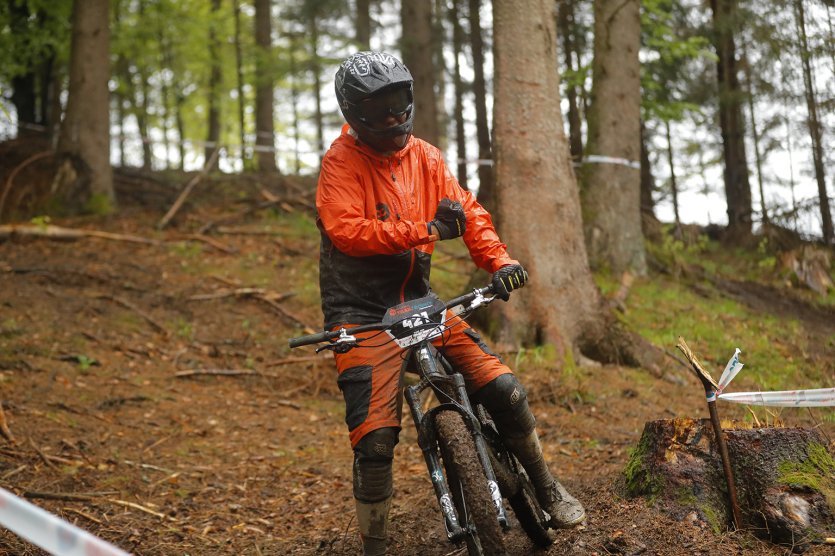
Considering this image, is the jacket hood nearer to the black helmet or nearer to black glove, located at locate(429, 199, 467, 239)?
the black helmet

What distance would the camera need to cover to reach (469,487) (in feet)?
12.2

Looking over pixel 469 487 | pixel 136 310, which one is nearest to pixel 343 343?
pixel 469 487

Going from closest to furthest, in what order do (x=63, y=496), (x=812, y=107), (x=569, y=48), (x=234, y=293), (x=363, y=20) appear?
(x=63, y=496) → (x=234, y=293) → (x=812, y=107) → (x=569, y=48) → (x=363, y=20)

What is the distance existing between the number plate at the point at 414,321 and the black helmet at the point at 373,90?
915 millimetres

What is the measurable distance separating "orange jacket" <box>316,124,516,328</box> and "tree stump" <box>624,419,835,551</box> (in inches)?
56.7

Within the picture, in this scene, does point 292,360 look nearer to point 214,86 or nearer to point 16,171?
point 16,171

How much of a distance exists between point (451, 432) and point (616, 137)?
398 inches

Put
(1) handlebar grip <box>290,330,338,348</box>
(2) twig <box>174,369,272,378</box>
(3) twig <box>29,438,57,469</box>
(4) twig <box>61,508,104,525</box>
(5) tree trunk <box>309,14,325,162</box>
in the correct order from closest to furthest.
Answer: (1) handlebar grip <box>290,330,338,348</box>
(4) twig <box>61,508,104,525</box>
(3) twig <box>29,438,57,469</box>
(2) twig <box>174,369,272,378</box>
(5) tree trunk <box>309,14,325,162</box>

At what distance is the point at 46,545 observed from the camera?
2.28 meters

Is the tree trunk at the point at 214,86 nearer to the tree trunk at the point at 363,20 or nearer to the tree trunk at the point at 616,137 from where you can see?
the tree trunk at the point at 363,20

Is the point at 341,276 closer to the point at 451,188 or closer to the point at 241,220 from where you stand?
the point at 451,188

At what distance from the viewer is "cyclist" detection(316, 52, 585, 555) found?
13.4 ft

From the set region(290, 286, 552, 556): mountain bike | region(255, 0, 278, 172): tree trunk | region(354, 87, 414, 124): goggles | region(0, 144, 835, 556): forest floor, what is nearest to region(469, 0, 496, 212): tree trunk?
region(255, 0, 278, 172): tree trunk

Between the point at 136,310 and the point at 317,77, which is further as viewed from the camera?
the point at 317,77
